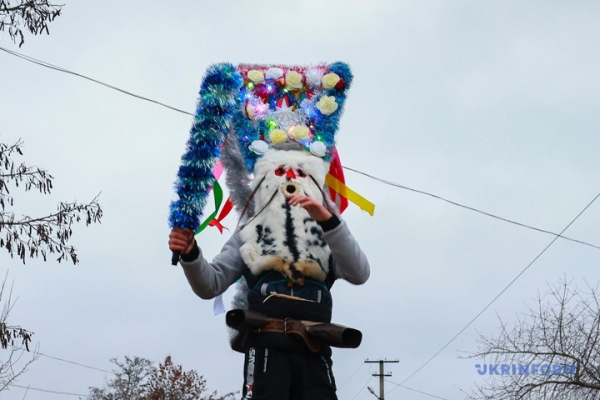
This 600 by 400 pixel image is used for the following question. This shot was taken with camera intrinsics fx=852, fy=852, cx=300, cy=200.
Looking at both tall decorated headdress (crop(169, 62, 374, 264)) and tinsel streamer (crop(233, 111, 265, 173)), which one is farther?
tinsel streamer (crop(233, 111, 265, 173))

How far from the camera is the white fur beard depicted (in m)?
3.92

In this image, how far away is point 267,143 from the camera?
4.32m

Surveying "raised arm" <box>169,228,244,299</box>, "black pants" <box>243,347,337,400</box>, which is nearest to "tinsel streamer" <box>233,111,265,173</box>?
"raised arm" <box>169,228,244,299</box>

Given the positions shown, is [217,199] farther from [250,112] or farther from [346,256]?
[346,256]

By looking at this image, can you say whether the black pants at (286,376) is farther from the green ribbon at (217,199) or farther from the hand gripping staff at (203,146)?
the green ribbon at (217,199)

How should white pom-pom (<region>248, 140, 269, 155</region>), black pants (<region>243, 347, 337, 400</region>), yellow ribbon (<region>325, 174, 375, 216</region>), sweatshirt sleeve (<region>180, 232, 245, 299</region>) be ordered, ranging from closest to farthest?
black pants (<region>243, 347, 337, 400</region>) → sweatshirt sleeve (<region>180, 232, 245, 299</region>) → white pom-pom (<region>248, 140, 269, 155</region>) → yellow ribbon (<region>325, 174, 375, 216</region>)

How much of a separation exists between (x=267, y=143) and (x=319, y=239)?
61 cm

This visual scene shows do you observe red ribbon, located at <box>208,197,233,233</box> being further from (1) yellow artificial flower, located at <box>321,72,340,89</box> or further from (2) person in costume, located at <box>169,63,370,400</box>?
(1) yellow artificial flower, located at <box>321,72,340,89</box>

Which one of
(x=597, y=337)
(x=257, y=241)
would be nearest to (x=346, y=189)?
(x=257, y=241)

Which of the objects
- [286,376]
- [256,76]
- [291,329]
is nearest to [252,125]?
[256,76]

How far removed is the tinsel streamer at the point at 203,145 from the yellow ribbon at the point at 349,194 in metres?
0.74

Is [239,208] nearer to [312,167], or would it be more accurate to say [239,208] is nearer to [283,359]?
[312,167]

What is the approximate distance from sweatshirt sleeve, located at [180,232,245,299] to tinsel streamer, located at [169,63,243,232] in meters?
0.19

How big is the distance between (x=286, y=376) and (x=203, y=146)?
1083 mm
